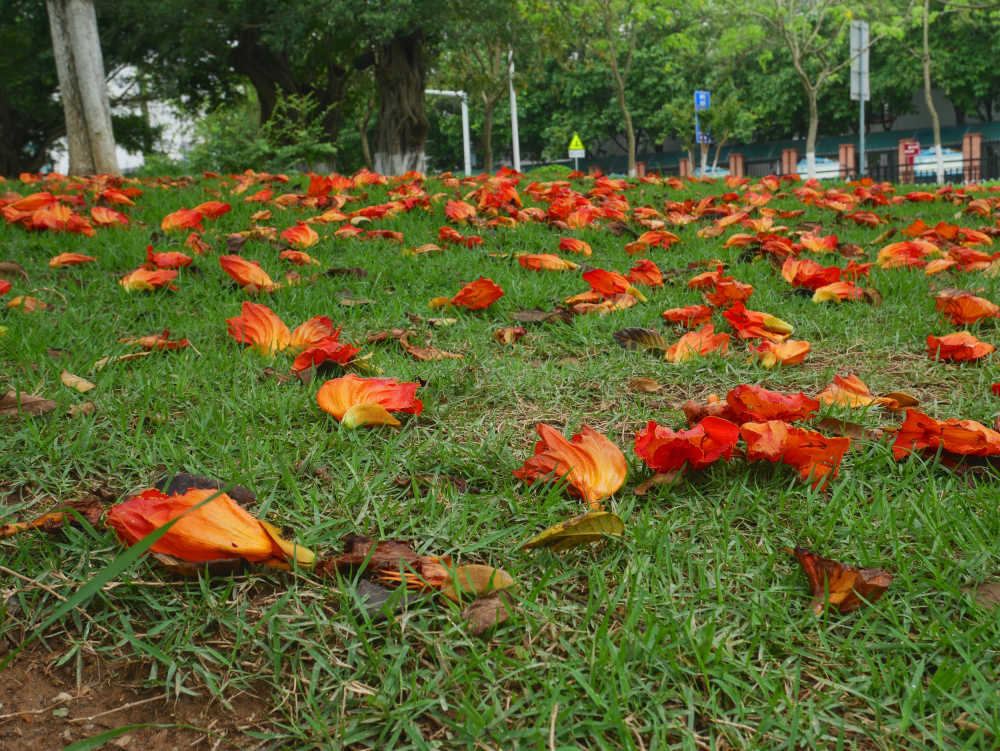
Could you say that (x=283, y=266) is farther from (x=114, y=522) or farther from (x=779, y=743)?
(x=779, y=743)

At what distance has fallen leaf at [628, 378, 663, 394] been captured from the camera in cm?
203

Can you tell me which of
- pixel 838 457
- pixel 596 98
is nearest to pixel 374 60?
pixel 838 457

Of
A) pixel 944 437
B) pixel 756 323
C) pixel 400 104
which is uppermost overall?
pixel 400 104

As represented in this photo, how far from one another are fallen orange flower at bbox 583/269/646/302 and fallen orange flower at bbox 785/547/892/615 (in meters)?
1.64

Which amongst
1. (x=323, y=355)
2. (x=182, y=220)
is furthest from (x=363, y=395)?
(x=182, y=220)

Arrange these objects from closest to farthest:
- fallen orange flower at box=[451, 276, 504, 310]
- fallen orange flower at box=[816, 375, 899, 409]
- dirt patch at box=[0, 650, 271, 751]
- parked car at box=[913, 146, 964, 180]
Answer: dirt patch at box=[0, 650, 271, 751], fallen orange flower at box=[816, 375, 899, 409], fallen orange flower at box=[451, 276, 504, 310], parked car at box=[913, 146, 964, 180]

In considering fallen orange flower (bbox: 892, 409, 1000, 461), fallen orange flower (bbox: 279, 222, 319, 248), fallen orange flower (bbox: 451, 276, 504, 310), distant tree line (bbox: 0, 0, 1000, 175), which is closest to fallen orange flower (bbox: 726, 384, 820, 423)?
fallen orange flower (bbox: 892, 409, 1000, 461)

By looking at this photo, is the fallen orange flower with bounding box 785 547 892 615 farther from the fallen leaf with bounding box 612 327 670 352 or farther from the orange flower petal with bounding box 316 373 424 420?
the fallen leaf with bounding box 612 327 670 352

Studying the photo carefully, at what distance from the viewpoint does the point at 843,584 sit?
1169 mm

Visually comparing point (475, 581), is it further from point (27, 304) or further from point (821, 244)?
point (821, 244)

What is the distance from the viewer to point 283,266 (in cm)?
331

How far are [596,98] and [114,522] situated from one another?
153ft

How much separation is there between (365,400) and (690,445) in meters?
0.72

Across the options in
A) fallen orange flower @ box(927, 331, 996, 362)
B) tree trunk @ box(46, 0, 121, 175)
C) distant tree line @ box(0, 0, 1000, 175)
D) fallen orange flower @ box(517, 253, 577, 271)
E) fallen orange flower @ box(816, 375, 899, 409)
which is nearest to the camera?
fallen orange flower @ box(816, 375, 899, 409)
